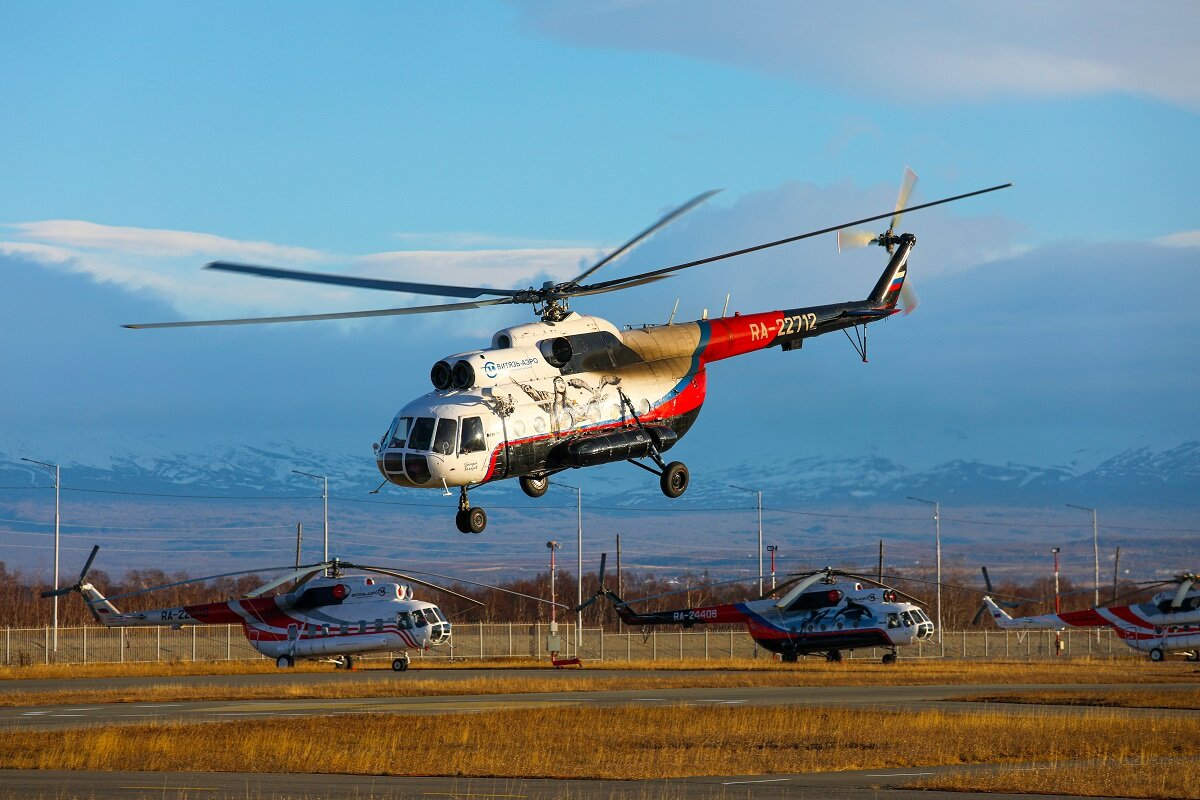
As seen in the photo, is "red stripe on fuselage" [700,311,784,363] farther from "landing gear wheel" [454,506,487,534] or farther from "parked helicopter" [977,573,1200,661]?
"parked helicopter" [977,573,1200,661]

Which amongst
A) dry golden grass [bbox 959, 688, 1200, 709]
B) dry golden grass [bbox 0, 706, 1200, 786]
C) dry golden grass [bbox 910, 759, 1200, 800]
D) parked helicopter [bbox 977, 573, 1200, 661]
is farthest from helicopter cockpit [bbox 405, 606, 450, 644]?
dry golden grass [bbox 910, 759, 1200, 800]

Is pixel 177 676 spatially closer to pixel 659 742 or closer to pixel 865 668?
pixel 865 668

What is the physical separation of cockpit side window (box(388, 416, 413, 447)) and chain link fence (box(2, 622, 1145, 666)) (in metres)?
56.1

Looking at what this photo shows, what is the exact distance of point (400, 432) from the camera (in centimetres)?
3253

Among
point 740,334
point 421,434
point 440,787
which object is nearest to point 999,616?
point 740,334

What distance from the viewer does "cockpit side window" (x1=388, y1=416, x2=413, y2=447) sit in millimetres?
32438

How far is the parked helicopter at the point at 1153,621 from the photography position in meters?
76.1

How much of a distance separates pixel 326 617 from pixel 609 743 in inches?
1330

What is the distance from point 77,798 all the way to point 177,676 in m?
46.4

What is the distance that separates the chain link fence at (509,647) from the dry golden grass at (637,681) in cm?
1690

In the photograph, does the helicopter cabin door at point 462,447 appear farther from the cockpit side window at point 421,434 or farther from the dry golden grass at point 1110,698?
the dry golden grass at point 1110,698

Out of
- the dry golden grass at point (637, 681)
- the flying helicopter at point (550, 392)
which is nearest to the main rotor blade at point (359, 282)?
the flying helicopter at point (550, 392)

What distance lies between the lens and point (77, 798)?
A: 25.2 meters

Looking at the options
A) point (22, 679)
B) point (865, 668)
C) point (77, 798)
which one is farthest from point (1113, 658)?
point (77, 798)
